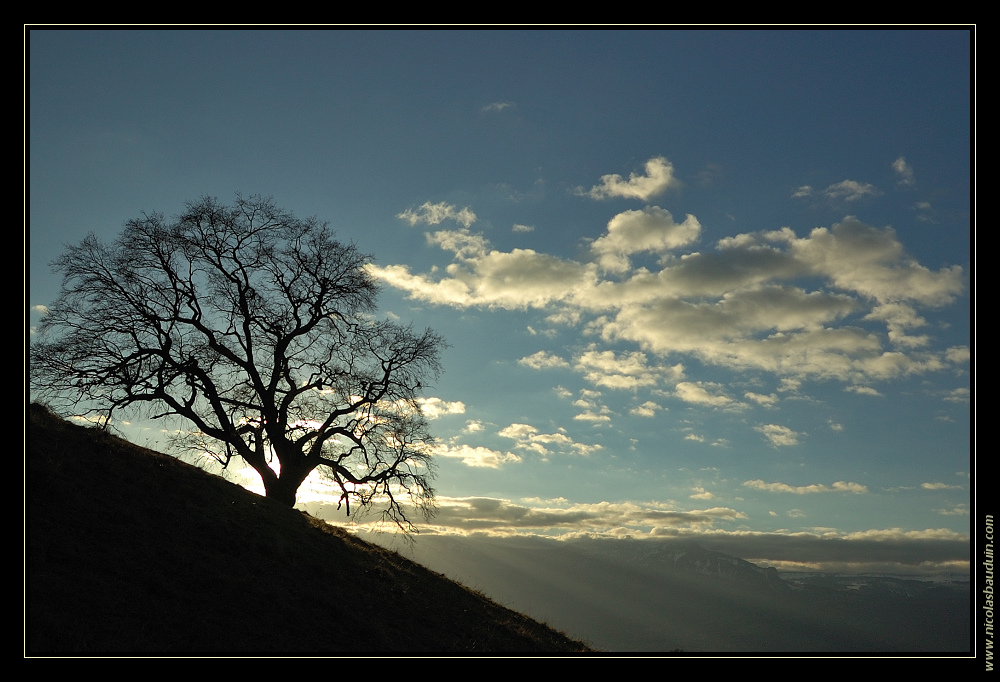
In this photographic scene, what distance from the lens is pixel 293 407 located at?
88.5ft

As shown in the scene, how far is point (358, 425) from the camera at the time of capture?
27.6 meters

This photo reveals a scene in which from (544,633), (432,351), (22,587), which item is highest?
(432,351)

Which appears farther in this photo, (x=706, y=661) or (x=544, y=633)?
(x=544, y=633)

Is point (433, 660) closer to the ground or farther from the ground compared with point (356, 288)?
closer to the ground

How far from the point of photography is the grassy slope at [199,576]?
13258 mm

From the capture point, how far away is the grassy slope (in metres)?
13.3

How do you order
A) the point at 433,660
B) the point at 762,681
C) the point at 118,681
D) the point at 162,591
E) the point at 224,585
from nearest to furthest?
the point at 118,681 → the point at 762,681 → the point at 433,660 → the point at 162,591 → the point at 224,585

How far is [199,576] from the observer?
640 inches

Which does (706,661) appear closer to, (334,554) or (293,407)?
(334,554)

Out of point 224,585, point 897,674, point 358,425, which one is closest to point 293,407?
point 358,425

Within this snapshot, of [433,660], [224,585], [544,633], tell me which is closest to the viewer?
[433,660]

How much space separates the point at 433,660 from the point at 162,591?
6.49 m

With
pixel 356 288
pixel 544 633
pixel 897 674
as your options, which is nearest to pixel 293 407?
pixel 356 288

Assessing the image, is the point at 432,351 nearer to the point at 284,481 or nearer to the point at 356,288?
the point at 356,288
